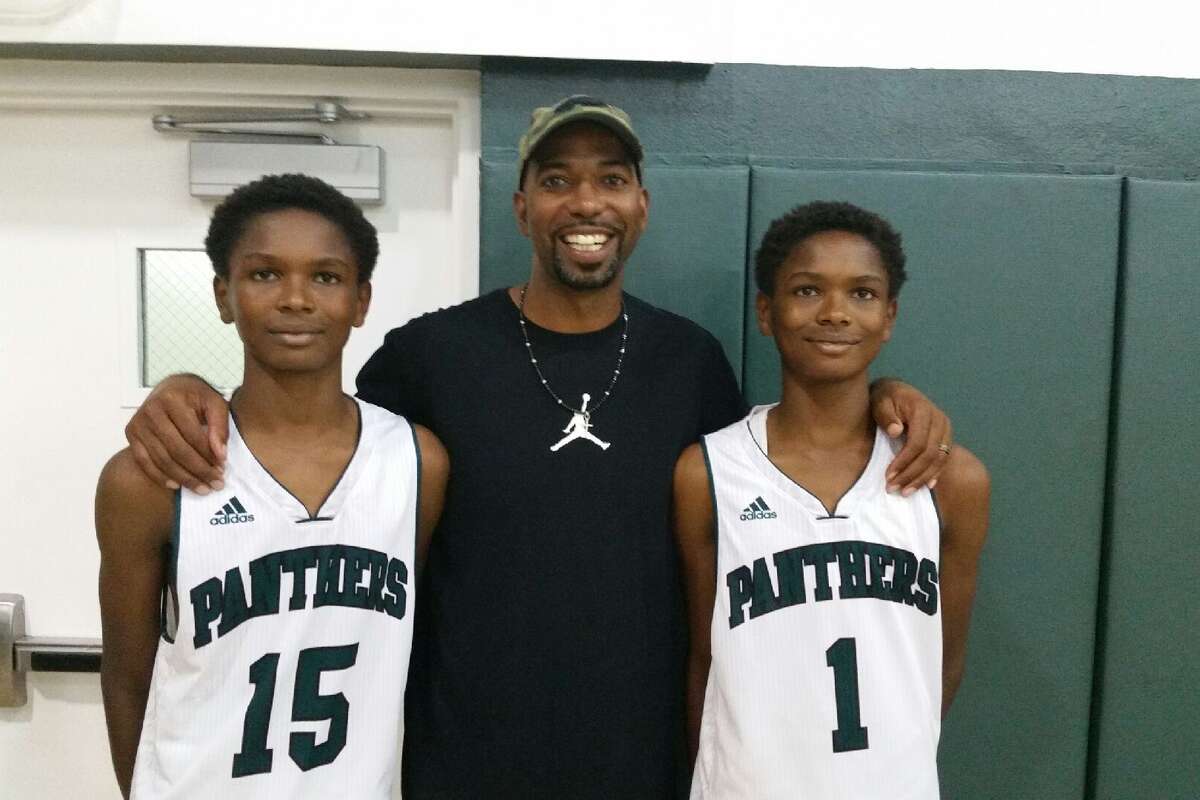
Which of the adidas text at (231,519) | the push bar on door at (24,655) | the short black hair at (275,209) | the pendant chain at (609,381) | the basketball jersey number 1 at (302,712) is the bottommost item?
the push bar on door at (24,655)

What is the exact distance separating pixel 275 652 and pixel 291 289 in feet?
1.58

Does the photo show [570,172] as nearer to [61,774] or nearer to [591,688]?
[591,688]

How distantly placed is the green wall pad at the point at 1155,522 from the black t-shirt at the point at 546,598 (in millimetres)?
983

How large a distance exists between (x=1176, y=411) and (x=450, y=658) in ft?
4.84

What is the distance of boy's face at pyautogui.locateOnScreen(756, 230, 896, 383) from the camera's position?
124 centimetres

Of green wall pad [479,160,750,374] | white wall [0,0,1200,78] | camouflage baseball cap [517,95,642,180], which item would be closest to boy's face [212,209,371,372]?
camouflage baseball cap [517,95,642,180]

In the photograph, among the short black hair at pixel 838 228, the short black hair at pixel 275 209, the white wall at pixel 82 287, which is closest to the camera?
the short black hair at pixel 275 209

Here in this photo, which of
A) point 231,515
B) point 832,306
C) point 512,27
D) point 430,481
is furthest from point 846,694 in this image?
point 512,27

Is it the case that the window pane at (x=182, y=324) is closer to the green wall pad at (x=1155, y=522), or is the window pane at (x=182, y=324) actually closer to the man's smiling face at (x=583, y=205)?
the man's smiling face at (x=583, y=205)

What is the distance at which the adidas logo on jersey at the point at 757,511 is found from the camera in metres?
1.25

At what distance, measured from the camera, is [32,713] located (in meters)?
1.87

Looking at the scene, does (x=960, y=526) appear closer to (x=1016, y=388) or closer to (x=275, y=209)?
(x=1016, y=388)

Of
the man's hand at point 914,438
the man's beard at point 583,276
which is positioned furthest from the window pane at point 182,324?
the man's hand at point 914,438

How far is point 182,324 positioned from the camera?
1869 mm
